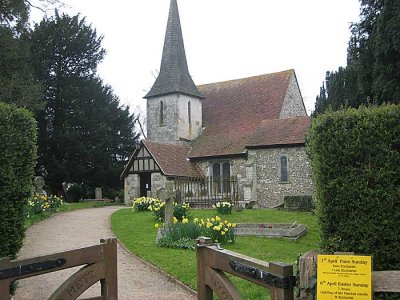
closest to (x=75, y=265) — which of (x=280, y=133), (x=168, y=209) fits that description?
(x=168, y=209)

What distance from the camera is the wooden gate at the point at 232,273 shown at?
3557 millimetres

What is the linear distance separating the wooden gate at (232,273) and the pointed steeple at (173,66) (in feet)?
94.0

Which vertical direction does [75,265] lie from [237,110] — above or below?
below

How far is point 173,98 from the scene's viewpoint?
32.9m

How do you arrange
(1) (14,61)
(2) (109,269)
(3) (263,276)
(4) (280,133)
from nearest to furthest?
(3) (263,276) < (2) (109,269) < (1) (14,61) < (4) (280,133)

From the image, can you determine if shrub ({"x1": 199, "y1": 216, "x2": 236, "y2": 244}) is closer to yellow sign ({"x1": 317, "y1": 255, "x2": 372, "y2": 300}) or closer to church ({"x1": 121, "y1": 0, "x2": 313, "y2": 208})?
yellow sign ({"x1": 317, "y1": 255, "x2": 372, "y2": 300})

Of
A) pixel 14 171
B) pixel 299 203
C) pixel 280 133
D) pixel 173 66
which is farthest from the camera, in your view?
pixel 173 66

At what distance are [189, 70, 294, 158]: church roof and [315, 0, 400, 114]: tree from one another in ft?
39.4

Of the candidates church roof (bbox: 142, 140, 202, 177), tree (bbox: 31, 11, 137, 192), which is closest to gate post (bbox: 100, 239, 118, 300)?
church roof (bbox: 142, 140, 202, 177)

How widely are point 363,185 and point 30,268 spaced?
4.36 m

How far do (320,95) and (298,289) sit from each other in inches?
699

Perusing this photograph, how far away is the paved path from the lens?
7.77 m

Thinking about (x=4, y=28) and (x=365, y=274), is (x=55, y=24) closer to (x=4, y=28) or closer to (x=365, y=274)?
(x=4, y=28)

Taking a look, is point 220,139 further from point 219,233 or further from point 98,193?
point 219,233
